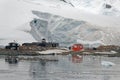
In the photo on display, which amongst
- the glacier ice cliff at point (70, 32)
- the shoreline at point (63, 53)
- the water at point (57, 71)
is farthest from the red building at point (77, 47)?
the water at point (57, 71)

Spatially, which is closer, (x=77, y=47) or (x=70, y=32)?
(x=77, y=47)

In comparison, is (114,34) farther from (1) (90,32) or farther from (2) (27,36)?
(2) (27,36)

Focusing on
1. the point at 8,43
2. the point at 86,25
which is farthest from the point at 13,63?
the point at 86,25

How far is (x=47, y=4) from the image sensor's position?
273ft

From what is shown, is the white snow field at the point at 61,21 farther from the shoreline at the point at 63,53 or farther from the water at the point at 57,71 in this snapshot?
the water at the point at 57,71

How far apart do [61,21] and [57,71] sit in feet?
105

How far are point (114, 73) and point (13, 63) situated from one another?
977 cm

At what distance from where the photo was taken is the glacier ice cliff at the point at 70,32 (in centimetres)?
7125

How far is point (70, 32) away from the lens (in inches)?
2793

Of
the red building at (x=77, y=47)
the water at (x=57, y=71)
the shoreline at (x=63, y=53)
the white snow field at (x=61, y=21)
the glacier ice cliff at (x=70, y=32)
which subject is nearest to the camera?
the water at (x=57, y=71)

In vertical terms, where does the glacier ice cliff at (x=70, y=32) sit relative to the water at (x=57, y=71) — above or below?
above

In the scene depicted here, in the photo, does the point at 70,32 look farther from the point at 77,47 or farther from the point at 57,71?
the point at 57,71

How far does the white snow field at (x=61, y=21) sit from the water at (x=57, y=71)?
2217 centimetres

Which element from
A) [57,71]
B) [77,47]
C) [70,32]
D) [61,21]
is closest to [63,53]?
[77,47]
